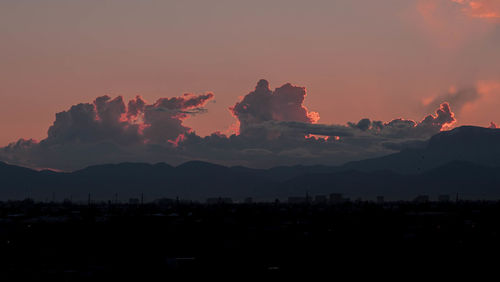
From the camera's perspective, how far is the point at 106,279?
81938 millimetres

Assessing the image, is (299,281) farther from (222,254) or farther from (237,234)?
(237,234)

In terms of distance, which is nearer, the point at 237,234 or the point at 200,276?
the point at 200,276

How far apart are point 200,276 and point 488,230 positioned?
100983 millimetres

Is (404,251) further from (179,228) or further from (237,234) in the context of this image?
(179,228)

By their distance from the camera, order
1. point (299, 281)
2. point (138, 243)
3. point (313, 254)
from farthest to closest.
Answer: point (138, 243)
point (313, 254)
point (299, 281)

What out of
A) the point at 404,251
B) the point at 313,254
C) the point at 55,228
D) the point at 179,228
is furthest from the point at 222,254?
the point at 55,228

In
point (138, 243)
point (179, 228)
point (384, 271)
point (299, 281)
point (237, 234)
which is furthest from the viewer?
point (179, 228)

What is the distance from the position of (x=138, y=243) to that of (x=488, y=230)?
83.7 m

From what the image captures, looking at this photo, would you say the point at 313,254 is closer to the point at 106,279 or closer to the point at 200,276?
the point at 200,276

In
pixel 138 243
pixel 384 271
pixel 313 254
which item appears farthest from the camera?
pixel 138 243

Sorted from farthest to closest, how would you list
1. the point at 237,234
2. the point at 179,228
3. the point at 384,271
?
the point at 179,228, the point at 237,234, the point at 384,271

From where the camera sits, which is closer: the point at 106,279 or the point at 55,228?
the point at 106,279

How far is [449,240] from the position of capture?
138 m

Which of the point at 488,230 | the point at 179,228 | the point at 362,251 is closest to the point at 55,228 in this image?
the point at 179,228
